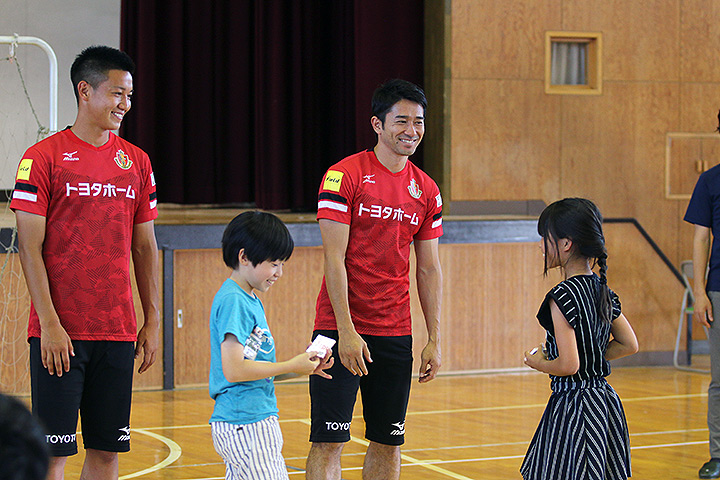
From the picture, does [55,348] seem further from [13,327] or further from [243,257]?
[13,327]

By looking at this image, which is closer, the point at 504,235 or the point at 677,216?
the point at 504,235

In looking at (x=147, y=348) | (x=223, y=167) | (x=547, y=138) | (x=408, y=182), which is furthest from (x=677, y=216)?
(x=147, y=348)

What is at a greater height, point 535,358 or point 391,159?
point 391,159

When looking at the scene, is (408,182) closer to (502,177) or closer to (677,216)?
(502,177)

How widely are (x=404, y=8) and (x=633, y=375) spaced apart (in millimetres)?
3757

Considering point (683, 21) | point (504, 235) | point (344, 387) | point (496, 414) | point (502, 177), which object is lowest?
point (496, 414)

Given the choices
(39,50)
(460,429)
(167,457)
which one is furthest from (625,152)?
(39,50)

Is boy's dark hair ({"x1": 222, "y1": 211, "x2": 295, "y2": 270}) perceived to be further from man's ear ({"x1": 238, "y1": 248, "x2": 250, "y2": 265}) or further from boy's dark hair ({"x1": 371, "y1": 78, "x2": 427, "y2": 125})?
boy's dark hair ({"x1": 371, "y1": 78, "x2": 427, "y2": 125})

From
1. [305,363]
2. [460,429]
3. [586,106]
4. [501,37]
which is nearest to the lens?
[305,363]

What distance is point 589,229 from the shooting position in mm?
2725

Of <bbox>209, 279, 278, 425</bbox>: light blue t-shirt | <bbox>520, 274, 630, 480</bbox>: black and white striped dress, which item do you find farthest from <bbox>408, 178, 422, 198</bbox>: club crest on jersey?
<bbox>209, 279, 278, 425</bbox>: light blue t-shirt

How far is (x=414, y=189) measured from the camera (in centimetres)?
329

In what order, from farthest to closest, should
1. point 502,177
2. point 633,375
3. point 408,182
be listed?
point 502,177 < point 633,375 < point 408,182

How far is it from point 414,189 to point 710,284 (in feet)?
5.59
